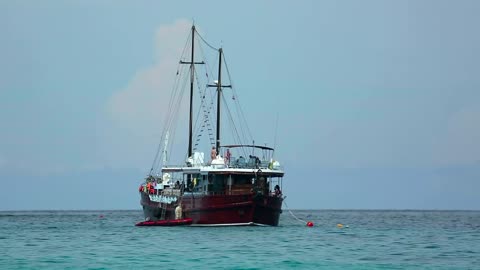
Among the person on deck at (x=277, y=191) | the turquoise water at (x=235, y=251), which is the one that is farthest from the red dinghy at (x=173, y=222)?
the person on deck at (x=277, y=191)

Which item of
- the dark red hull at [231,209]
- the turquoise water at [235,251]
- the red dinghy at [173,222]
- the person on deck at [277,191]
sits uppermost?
the person on deck at [277,191]

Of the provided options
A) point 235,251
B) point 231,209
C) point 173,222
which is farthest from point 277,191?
point 235,251

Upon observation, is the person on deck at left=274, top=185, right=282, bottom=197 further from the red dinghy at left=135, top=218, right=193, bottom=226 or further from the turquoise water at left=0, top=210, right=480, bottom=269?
the red dinghy at left=135, top=218, right=193, bottom=226

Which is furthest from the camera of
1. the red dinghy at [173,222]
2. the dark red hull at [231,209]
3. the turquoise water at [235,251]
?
the red dinghy at [173,222]

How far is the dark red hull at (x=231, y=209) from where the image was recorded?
218ft

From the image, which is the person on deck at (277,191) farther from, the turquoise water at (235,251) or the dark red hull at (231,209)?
the turquoise water at (235,251)

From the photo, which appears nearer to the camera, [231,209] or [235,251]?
[235,251]

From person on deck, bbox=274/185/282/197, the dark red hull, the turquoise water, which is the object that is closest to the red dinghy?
the dark red hull

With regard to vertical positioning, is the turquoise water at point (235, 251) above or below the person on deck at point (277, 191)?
below

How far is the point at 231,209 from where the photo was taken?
A: 66.5 m

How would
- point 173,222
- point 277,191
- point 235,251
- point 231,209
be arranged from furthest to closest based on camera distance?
point 173,222 < point 277,191 < point 231,209 < point 235,251

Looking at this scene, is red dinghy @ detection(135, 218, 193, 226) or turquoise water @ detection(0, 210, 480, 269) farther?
red dinghy @ detection(135, 218, 193, 226)

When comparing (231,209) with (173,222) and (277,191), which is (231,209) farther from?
(173,222)

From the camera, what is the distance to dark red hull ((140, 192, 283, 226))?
6638 cm
